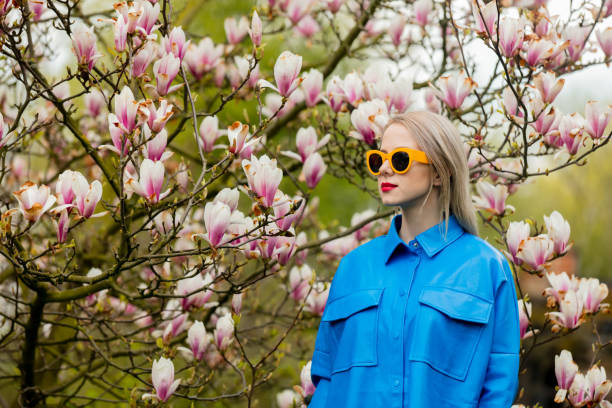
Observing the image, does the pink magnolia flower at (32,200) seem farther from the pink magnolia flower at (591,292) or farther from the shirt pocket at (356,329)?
the pink magnolia flower at (591,292)

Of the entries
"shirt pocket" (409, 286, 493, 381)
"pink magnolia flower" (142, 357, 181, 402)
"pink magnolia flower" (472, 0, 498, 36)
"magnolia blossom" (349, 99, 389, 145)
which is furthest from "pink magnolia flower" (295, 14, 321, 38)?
"shirt pocket" (409, 286, 493, 381)

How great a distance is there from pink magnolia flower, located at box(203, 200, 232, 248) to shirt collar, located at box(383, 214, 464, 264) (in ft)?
1.52

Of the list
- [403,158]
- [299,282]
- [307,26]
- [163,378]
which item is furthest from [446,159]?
[307,26]

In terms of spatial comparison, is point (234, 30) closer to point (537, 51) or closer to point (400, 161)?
point (537, 51)

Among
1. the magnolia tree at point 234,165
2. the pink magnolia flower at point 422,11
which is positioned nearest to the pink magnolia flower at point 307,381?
the magnolia tree at point 234,165

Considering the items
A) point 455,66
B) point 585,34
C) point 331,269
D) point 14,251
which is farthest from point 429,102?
point 14,251

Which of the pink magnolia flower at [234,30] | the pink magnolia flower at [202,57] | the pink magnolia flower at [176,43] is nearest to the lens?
the pink magnolia flower at [176,43]

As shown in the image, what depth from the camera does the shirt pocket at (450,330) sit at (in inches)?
71.2

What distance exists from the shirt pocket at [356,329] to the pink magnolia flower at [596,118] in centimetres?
103

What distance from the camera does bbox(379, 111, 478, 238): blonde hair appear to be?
6.40ft

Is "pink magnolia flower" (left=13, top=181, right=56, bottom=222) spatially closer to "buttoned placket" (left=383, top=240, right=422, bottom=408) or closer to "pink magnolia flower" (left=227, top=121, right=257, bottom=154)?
"pink magnolia flower" (left=227, top=121, right=257, bottom=154)

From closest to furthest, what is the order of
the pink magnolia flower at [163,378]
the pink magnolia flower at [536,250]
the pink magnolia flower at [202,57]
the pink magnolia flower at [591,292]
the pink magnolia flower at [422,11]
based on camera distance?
1. the pink magnolia flower at [163,378]
2. the pink magnolia flower at [536,250]
3. the pink magnolia flower at [591,292]
4. the pink magnolia flower at [202,57]
5. the pink magnolia flower at [422,11]

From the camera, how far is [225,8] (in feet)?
29.3

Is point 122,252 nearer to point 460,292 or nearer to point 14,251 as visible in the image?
point 14,251
